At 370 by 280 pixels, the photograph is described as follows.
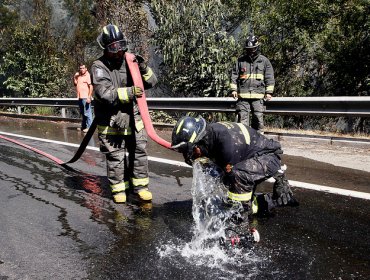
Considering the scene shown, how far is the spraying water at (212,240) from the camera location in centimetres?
329

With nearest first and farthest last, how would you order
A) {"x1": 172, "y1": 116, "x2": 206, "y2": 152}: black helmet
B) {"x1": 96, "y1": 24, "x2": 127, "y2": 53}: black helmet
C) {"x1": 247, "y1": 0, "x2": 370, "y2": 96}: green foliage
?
{"x1": 172, "y1": 116, "x2": 206, "y2": 152}: black helmet
{"x1": 96, "y1": 24, "x2": 127, "y2": 53}: black helmet
{"x1": 247, "y1": 0, "x2": 370, "y2": 96}: green foliage

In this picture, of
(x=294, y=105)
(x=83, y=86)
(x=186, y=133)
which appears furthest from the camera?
(x=83, y=86)

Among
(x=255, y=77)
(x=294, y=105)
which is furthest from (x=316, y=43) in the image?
(x=255, y=77)

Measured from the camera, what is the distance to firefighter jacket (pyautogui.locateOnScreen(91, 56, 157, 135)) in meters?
4.68

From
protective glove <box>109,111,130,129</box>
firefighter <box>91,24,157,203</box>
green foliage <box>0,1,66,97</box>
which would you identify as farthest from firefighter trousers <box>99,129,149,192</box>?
green foliage <box>0,1,66,97</box>

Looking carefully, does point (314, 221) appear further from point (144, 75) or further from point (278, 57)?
point (278, 57)

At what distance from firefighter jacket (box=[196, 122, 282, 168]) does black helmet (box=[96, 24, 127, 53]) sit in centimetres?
148

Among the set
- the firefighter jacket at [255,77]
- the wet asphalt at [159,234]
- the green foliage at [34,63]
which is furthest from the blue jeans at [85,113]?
the green foliage at [34,63]

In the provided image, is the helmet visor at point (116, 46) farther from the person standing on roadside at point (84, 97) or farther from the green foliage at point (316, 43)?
the green foliage at point (316, 43)

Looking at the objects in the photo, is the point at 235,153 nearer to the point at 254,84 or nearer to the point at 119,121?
the point at 119,121

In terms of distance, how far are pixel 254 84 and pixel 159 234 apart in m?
4.29

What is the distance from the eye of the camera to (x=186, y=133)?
371cm

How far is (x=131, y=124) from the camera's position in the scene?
5023mm

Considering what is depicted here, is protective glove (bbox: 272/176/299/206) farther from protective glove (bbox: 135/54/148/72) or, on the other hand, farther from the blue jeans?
the blue jeans
